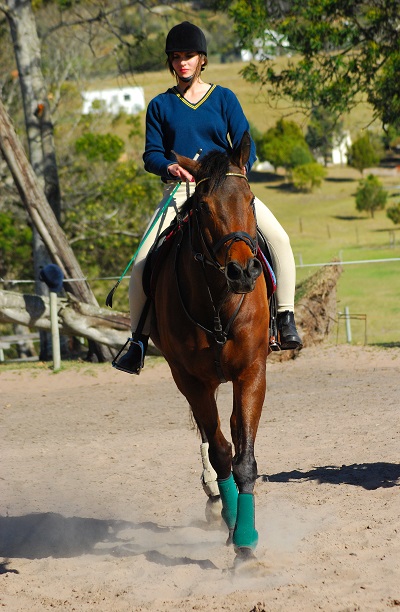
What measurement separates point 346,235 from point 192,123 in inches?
1666

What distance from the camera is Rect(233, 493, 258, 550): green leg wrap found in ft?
16.9

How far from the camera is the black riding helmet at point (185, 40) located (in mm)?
5848

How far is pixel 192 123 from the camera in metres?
5.91

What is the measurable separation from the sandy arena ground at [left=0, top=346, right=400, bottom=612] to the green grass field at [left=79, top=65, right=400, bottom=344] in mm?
4955

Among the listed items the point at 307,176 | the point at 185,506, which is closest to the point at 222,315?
the point at 185,506

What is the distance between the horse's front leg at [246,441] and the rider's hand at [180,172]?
123 centimetres

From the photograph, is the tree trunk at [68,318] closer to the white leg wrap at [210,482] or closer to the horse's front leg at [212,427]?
the white leg wrap at [210,482]

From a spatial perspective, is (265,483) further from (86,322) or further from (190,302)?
(86,322)

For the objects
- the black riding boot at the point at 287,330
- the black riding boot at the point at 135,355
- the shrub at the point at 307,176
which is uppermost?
the shrub at the point at 307,176

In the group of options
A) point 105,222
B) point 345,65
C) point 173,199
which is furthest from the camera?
point 105,222

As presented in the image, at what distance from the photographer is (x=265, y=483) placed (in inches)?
278

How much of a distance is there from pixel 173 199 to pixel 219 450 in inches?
73.8

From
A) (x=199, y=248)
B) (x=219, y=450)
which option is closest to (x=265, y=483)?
(x=219, y=450)

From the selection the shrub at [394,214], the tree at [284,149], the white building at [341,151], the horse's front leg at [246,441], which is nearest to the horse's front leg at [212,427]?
the horse's front leg at [246,441]
